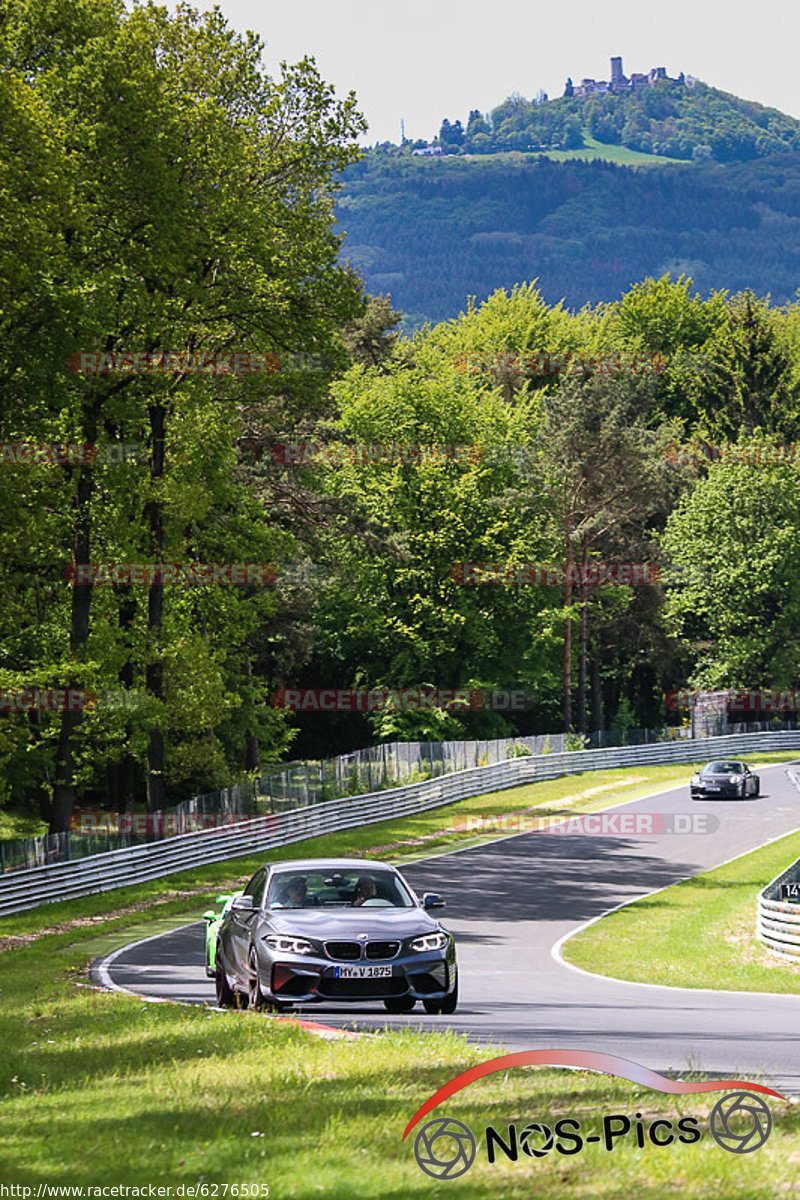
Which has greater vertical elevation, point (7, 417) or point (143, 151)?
point (143, 151)

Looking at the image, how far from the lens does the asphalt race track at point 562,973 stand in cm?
1138

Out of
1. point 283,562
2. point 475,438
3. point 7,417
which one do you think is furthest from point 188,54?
point 475,438

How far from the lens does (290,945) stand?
1217 cm

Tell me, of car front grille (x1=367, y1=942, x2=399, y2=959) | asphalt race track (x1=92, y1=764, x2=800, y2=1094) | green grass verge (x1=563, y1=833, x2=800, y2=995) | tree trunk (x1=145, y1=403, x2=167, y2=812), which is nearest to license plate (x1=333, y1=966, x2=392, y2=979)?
car front grille (x1=367, y1=942, x2=399, y2=959)

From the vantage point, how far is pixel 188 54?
112 ft

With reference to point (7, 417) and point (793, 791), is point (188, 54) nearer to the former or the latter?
point (7, 417)

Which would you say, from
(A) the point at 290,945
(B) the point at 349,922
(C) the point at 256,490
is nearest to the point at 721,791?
(C) the point at 256,490

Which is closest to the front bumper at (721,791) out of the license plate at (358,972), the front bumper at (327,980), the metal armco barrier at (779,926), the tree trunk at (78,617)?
the tree trunk at (78,617)

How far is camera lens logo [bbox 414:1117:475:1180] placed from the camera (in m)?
6.31

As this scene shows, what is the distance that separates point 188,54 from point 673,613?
5055 cm

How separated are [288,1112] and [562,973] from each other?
12.6 m

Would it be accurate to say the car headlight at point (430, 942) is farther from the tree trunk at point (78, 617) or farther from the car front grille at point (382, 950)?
the tree trunk at point (78, 617)

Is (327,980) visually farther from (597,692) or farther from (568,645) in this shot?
(597,692)

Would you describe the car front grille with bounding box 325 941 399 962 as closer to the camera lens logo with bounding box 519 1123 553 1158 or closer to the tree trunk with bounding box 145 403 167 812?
the camera lens logo with bounding box 519 1123 553 1158
